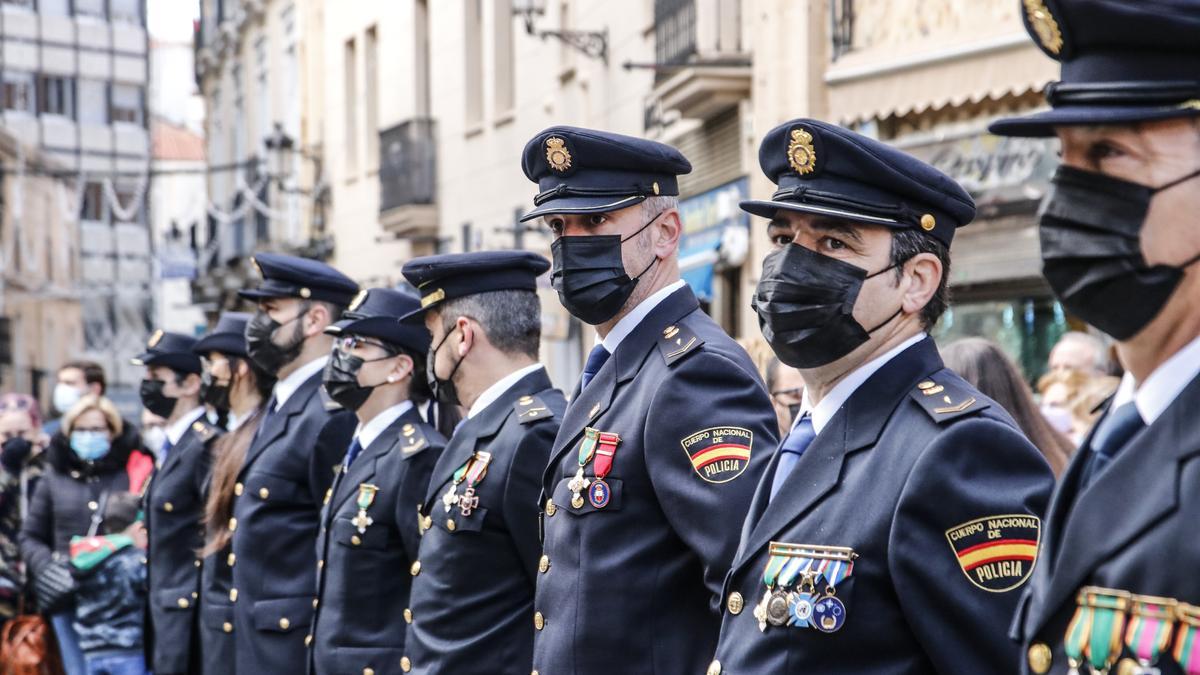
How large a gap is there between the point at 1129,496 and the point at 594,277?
8.20 feet

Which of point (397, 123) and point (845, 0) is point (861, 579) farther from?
point (397, 123)

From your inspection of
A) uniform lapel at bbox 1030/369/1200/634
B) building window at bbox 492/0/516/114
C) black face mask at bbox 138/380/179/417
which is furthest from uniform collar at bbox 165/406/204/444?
building window at bbox 492/0/516/114

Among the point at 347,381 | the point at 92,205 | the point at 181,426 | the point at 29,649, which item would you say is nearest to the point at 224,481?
the point at 347,381

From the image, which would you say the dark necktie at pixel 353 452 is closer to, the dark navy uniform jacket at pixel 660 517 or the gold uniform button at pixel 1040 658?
the dark navy uniform jacket at pixel 660 517

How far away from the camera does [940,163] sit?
13.5 m

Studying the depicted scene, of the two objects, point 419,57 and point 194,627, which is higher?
point 419,57

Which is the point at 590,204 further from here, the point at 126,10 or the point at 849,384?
the point at 126,10

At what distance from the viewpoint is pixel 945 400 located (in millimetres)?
3684

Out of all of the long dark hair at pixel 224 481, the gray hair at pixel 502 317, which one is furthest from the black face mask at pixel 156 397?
the gray hair at pixel 502 317

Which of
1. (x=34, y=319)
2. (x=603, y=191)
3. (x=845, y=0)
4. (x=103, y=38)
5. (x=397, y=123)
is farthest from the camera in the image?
(x=103, y=38)

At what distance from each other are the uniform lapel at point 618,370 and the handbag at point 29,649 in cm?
654

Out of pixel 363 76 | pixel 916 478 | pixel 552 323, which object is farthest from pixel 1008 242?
pixel 363 76

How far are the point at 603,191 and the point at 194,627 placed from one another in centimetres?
481

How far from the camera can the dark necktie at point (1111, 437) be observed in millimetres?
2723
